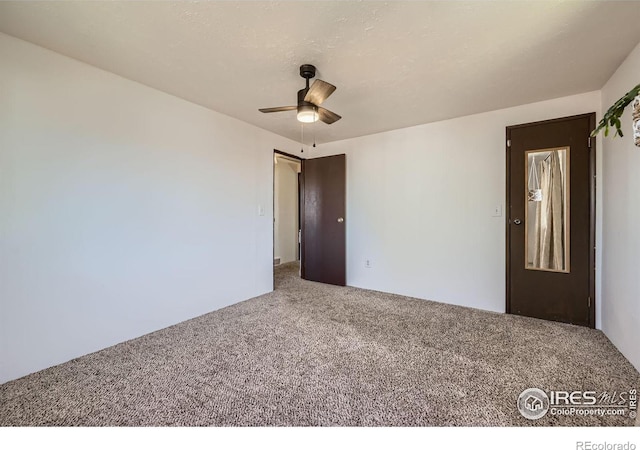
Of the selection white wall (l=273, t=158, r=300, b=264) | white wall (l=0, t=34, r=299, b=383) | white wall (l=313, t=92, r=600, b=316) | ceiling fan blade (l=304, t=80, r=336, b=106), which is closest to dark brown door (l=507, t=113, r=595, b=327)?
white wall (l=313, t=92, r=600, b=316)

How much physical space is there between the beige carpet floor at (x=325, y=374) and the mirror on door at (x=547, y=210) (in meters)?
0.63

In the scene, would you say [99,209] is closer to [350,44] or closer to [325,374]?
[325,374]

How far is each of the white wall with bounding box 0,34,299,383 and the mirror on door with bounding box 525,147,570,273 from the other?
→ 3208 millimetres

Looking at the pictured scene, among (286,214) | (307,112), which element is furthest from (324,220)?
(307,112)

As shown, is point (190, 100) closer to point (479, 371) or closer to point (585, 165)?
point (479, 371)

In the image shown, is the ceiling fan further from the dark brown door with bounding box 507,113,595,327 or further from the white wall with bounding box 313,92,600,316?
the dark brown door with bounding box 507,113,595,327

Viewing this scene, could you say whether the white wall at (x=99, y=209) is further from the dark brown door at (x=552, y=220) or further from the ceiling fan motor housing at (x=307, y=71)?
the dark brown door at (x=552, y=220)

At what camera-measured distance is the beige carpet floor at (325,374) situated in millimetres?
1411

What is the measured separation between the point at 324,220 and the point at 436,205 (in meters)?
1.62

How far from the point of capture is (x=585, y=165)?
8.20 ft

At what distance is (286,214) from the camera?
19.3 ft

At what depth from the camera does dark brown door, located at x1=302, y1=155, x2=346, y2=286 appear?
4.02 metres
